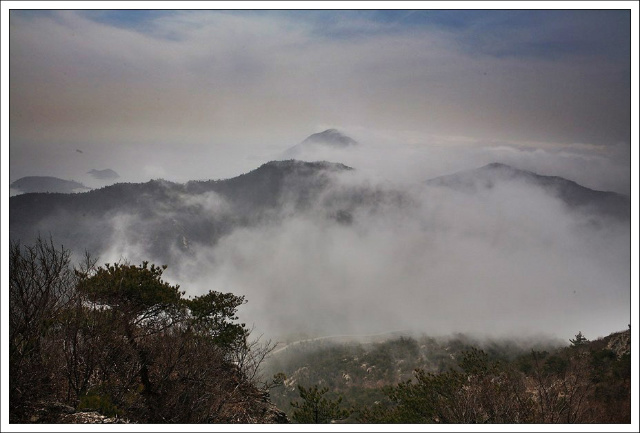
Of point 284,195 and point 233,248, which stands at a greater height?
point 284,195

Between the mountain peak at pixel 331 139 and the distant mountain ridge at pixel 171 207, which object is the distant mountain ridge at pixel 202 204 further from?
→ the mountain peak at pixel 331 139

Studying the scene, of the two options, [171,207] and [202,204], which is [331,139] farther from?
[171,207]

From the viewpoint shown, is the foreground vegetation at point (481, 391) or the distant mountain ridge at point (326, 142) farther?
the distant mountain ridge at point (326, 142)

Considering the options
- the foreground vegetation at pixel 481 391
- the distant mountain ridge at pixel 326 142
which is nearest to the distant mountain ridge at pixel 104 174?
the distant mountain ridge at pixel 326 142

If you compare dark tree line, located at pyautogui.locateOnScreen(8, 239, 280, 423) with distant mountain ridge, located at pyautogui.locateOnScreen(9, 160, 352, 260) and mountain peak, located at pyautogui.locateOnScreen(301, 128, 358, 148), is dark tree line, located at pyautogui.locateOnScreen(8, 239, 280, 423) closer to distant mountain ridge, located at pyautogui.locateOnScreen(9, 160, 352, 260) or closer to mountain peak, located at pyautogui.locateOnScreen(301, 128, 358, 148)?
distant mountain ridge, located at pyautogui.locateOnScreen(9, 160, 352, 260)

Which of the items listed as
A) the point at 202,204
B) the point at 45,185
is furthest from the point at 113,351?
the point at 202,204

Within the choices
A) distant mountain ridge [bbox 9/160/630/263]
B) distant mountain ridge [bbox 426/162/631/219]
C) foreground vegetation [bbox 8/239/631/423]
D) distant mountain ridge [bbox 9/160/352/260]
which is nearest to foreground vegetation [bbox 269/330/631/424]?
foreground vegetation [bbox 8/239/631/423]

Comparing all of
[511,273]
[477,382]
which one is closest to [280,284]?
[511,273]

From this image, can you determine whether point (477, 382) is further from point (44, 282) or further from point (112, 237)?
point (112, 237)
